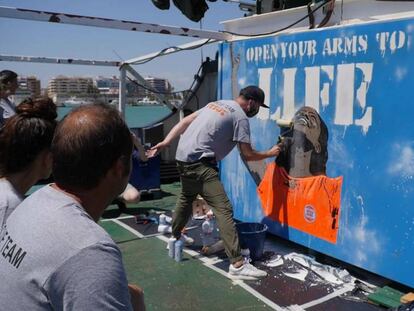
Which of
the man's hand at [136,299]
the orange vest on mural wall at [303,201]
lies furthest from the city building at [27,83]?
the man's hand at [136,299]

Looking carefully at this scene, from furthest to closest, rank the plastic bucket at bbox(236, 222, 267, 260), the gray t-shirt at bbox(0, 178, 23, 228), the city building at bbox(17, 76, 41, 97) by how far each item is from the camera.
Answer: the city building at bbox(17, 76, 41, 97) → the plastic bucket at bbox(236, 222, 267, 260) → the gray t-shirt at bbox(0, 178, 23, 228)

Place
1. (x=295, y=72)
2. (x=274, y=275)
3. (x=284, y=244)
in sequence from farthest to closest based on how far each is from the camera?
(x=284, y=244) → (x=295, y=72) → (x=274, y=275)

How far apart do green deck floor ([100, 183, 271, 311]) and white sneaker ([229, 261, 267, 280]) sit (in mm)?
103

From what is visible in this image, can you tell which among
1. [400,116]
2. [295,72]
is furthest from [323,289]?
[295,72]

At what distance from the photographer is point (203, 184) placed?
4867 millimetres

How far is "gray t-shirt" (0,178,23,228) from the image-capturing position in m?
2.10

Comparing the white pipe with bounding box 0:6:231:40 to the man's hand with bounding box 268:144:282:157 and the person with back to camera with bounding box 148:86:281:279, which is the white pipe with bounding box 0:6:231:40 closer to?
the person with back to camera with bounding box 148:86:281:279

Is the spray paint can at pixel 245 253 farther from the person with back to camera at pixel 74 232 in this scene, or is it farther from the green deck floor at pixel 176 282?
the person with back to camera at pixel 74 232

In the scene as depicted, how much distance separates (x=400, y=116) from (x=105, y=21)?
347 cm

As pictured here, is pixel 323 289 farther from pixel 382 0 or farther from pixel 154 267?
pixel 382 0

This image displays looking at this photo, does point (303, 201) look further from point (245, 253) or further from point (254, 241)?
point (245, 253)

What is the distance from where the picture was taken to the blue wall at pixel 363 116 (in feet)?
13.0

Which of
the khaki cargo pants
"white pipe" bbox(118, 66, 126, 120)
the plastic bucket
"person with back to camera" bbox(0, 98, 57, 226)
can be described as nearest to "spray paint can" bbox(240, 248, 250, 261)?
the plastic bucket

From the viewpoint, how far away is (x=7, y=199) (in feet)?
7.04
